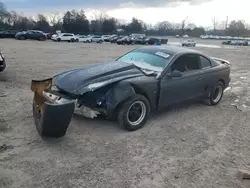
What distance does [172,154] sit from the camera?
14.7ft

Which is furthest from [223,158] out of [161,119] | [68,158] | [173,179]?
[68,158]

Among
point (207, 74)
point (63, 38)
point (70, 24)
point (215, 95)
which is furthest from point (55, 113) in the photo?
point (70, 24)

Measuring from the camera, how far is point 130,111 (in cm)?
521

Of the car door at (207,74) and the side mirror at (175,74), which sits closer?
the side mirror at (175,74)

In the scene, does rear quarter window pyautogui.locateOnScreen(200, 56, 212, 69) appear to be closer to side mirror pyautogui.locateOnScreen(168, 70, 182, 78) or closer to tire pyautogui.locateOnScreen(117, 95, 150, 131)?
side mirror pyautogui.locateOnScreen(168, 70, 182, 78)

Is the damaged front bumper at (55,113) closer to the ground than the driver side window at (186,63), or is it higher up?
closer to the ground

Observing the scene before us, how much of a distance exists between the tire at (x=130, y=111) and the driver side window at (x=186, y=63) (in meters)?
1.17

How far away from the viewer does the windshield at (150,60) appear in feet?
19.5

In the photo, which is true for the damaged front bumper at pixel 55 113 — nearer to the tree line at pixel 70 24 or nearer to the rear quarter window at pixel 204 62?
the rear quarter window at pixel 204 62

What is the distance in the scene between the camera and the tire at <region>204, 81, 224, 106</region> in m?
7.29

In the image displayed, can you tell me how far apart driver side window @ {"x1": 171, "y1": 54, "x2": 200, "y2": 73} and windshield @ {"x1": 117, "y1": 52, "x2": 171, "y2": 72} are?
24cm

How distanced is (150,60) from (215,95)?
2459 millimetres

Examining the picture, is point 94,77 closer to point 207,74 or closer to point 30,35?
point 207,74

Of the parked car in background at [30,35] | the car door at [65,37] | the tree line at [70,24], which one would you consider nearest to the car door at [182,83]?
the parked car in background at [30,35]
